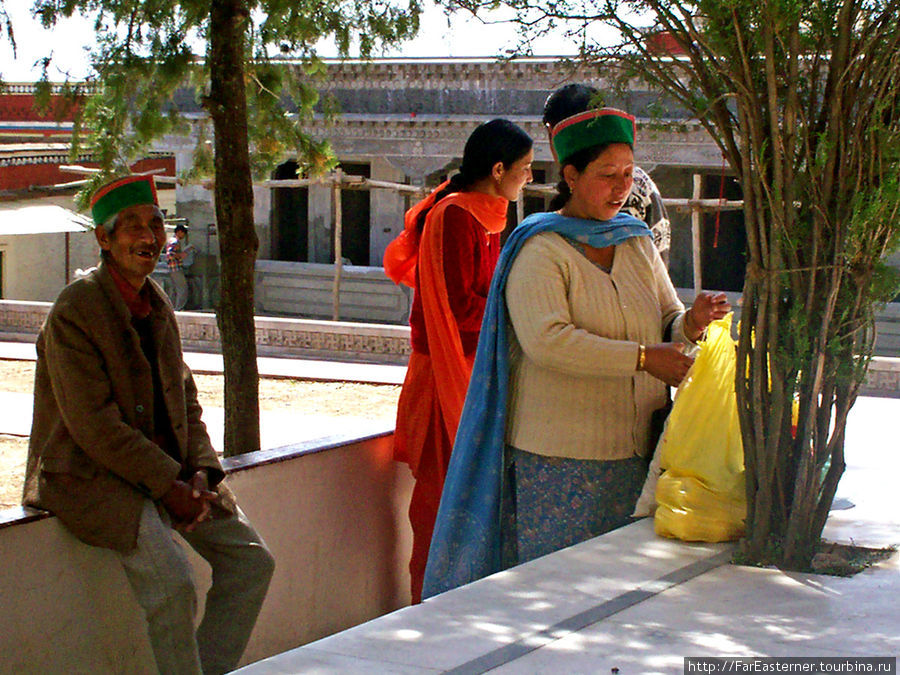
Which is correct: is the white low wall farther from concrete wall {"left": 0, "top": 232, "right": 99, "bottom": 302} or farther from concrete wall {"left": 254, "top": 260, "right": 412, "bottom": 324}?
concrete wall {"left": 0, "top": 232, "right": 99, "bottom": 302}

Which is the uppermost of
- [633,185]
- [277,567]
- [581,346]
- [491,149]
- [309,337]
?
[491,149]

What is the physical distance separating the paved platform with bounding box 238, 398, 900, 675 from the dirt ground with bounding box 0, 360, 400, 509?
6.81 m

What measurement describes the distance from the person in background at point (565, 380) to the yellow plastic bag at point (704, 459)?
0.46 feet

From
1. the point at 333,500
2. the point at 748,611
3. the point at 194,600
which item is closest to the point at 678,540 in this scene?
the point at 748,611

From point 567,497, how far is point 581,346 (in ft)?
1.51

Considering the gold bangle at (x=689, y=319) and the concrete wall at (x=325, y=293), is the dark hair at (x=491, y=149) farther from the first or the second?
the concrete wall at (x=325, y=293)

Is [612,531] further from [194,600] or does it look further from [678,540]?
[194,600]

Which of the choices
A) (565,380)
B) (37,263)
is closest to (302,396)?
(565,380)

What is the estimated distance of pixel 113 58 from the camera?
20.3ft

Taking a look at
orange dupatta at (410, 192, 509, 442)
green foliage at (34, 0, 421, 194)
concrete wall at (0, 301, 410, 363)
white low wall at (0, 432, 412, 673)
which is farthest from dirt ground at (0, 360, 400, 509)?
orange dupatta at (410, 192, 509, 442)

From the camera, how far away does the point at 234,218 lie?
5543mm

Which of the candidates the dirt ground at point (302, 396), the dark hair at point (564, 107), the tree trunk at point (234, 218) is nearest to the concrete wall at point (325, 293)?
the dirt ground at point (302, 396)

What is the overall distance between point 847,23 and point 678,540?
1247 millimetres

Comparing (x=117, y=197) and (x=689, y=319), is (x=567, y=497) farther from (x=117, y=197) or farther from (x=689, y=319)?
(x=117, y=197)
